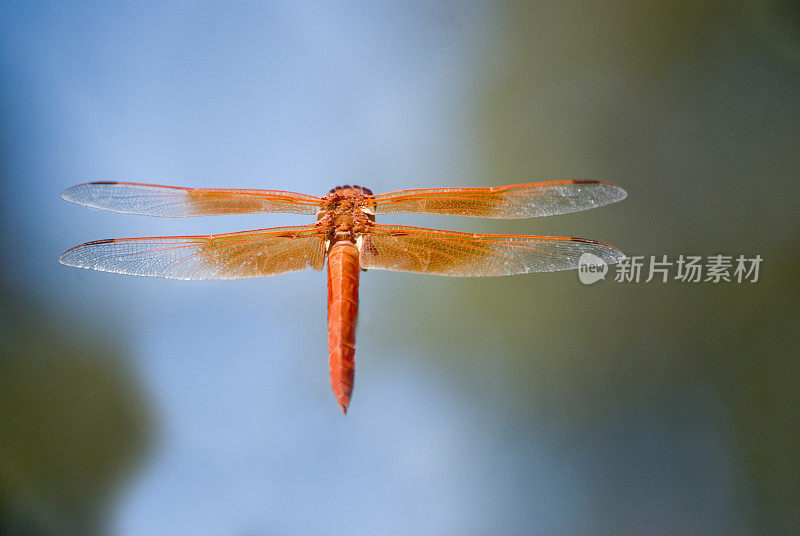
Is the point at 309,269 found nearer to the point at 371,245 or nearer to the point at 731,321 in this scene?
the point at 371,245

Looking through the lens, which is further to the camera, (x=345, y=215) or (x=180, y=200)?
(x=345, y=215)

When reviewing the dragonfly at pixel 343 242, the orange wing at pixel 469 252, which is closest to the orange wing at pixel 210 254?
the dragonfly at pixel 343 242

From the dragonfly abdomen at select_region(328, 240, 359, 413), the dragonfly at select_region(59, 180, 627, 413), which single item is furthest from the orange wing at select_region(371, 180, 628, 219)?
the dragonfly abdomen at select_region(328, 240, 359, 413)

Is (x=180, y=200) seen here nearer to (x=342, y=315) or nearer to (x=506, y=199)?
(x=342, y=315)

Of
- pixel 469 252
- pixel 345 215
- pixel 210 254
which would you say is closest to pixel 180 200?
pixel 210 254

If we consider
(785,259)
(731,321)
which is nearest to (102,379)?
(731,321)

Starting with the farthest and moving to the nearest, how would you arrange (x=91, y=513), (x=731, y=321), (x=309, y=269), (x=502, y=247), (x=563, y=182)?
1. (x=731, y=321)
2. (x=91, y=513)
3. (x=309, y=269)
4. (x=502, y=247)
5. (x=563, y=182)

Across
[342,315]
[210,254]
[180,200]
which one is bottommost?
[342,315]
